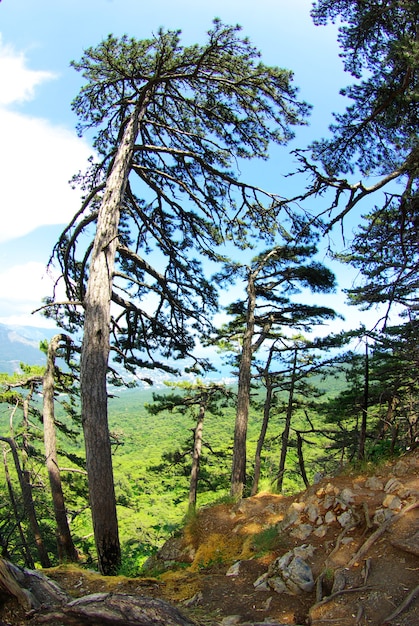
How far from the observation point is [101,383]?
5039 millimetres

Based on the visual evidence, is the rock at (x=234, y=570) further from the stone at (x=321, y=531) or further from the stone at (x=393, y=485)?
the stone at (x=393, y=485)

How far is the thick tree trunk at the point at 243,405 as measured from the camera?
10234 millimetres

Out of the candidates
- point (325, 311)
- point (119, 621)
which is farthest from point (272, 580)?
point (325, 311)

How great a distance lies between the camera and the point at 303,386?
595 inches

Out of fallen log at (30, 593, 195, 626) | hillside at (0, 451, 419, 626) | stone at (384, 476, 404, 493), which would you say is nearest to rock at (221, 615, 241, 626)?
hillside at (0, 451, 419, 626)

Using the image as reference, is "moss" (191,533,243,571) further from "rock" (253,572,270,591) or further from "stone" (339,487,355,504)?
"stone" (339,487,355,504)

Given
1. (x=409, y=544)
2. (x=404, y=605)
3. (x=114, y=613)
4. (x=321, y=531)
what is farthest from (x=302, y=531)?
(x=114, y=613)

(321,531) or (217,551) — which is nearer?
(321,531)

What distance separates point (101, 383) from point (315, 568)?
3458 millimetres

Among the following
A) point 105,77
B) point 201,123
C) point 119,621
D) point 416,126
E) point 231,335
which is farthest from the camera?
point 231,335

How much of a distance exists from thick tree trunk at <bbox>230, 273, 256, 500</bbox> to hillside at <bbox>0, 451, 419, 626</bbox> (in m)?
4.47

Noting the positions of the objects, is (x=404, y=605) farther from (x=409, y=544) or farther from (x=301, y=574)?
(x=301, y=574)

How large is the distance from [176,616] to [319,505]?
2.97 m

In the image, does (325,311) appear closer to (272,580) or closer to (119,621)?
(272,580)
